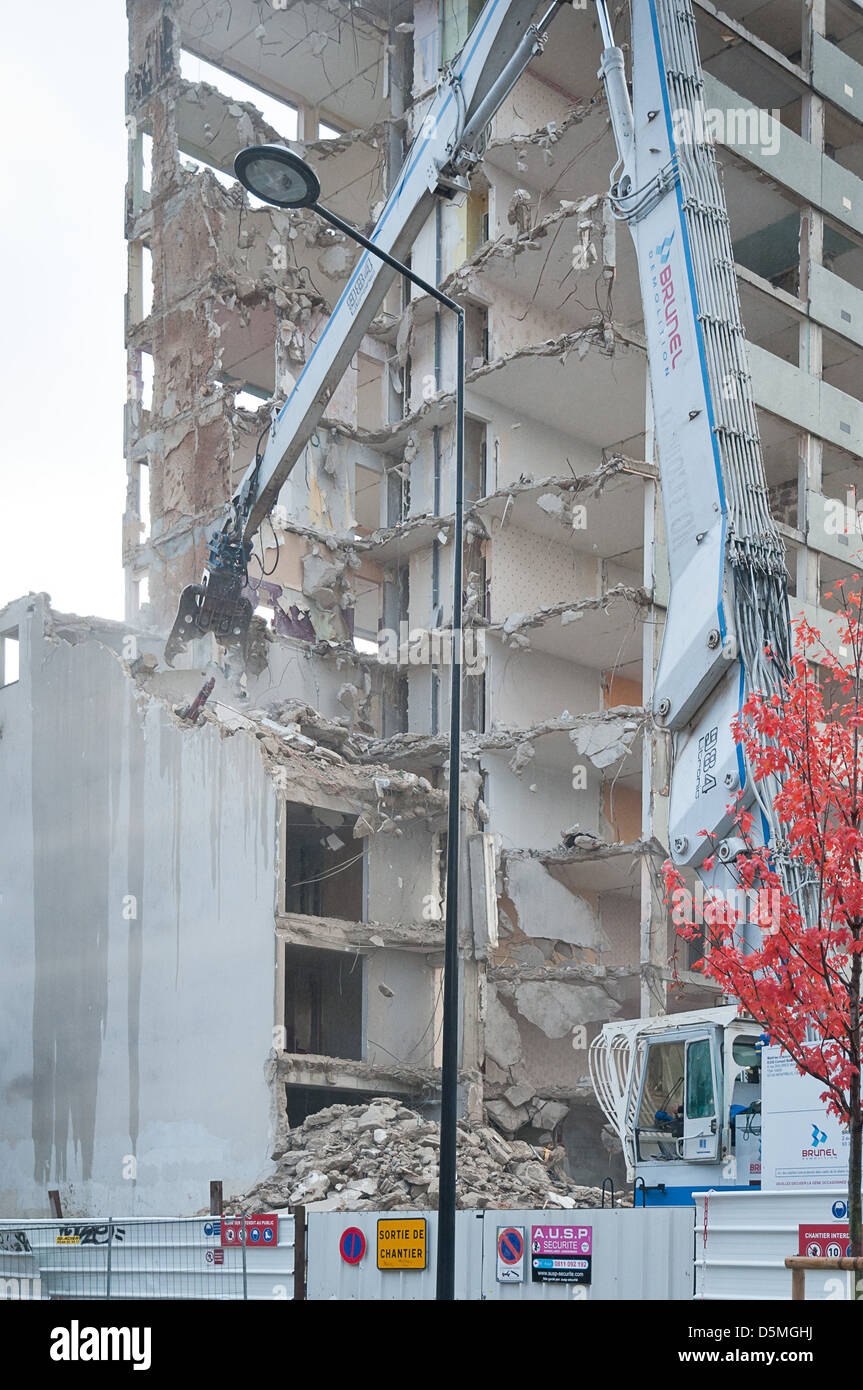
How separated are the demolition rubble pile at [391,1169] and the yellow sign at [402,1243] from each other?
680cm

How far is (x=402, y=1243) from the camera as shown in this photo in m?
13.8

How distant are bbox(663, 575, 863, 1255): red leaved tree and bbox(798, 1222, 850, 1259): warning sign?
0.53m

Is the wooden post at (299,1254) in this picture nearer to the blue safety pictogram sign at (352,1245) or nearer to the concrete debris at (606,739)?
the blue safety pictogram sign at (352,1245)

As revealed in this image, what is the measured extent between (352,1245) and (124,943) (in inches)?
599

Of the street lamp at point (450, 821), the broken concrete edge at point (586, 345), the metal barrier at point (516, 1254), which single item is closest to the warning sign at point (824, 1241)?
the metal barrier at point (516, 1254)

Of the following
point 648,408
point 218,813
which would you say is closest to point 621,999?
point 218,813

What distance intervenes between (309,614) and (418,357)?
6807 millimetres

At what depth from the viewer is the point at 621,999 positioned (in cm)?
3203

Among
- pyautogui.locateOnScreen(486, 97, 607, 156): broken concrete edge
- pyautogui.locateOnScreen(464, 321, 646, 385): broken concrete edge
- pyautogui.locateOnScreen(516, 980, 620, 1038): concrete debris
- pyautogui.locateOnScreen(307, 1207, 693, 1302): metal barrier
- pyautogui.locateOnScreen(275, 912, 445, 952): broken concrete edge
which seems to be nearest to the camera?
pyautogui.locateOnScreen(307, 1207, 693, 1302): metal barrier

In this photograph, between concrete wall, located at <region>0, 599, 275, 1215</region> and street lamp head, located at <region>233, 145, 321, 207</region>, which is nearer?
street lamp head, located at <region>233, 145, 321, 207</region>

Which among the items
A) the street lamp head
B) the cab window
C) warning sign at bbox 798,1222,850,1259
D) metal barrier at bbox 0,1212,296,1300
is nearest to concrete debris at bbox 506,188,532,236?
the street lamp head

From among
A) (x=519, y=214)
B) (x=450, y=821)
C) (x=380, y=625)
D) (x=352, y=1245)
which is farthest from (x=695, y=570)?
(x=380, y=625)

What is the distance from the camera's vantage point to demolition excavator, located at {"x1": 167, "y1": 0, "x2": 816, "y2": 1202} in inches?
484

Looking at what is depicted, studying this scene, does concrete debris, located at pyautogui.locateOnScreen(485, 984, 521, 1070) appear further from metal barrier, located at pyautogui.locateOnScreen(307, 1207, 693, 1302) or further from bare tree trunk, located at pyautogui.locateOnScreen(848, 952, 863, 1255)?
bare tree trunk, located at pyautogui.locateOnScreen(848, 952, 863, 1255)
